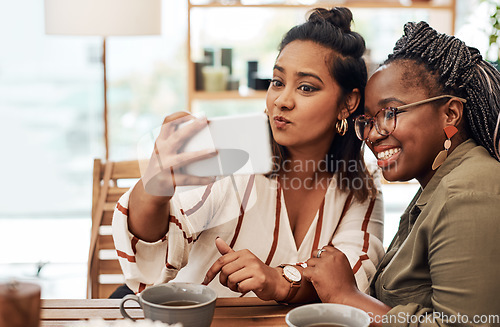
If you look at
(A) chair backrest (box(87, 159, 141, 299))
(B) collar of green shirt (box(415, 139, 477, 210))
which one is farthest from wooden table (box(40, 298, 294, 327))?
(A) chair backrest (box(87, 159, 141, 299))

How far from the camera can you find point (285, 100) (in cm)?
133

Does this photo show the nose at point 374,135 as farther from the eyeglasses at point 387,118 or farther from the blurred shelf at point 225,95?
the blurred shelf at point 225,95

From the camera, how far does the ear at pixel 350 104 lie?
1.42 meters

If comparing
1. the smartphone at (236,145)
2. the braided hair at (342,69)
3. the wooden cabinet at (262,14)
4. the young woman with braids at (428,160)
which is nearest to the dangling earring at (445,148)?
the young woman with braids at (428,160)

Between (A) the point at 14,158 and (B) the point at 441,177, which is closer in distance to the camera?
(B) the point at 441,177

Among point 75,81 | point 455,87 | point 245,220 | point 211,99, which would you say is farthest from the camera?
point 75,81

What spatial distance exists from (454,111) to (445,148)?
0.07 m

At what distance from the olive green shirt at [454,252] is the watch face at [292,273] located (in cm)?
18

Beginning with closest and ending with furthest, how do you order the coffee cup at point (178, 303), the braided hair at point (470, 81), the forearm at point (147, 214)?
the coffee cup at point (178, 303) < the braided hair at point (470, 81) < the forearm at point (147, 214)

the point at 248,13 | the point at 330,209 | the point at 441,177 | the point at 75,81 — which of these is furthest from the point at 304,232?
the point at 75,81

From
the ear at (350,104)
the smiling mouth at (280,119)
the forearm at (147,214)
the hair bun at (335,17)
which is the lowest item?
the forearm at (147,214)

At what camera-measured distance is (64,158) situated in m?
3.90

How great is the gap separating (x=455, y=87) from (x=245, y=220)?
58cm

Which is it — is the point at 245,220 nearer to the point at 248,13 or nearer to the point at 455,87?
the point at 455,87
